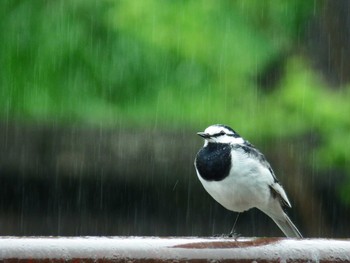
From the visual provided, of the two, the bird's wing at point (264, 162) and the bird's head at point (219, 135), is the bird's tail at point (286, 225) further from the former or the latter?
the bird's head at point (219, 135)

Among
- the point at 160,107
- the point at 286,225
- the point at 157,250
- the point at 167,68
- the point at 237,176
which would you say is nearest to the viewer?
the point at 157,250

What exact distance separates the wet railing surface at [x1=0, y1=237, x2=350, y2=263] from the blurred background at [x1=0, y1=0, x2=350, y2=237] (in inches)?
193

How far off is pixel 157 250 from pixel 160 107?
533cm

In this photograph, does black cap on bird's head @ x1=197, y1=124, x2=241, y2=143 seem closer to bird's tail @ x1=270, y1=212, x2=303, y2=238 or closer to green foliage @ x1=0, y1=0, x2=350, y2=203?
bird's tail @ x1=270, y1=212, x2=303, y2=238

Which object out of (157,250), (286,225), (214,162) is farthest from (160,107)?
(157,250)

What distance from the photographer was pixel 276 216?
4988 mm

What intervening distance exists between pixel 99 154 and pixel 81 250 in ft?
19.5

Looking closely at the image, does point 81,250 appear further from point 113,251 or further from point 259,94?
point 259,94

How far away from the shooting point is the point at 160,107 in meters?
7.43

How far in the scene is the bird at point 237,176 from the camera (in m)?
4.63

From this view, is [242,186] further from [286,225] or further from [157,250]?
[157,250]

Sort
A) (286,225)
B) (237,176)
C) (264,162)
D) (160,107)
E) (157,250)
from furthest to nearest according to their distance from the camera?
(160,107) → (286,225) → (264,162) → (237,176) → (157,250)

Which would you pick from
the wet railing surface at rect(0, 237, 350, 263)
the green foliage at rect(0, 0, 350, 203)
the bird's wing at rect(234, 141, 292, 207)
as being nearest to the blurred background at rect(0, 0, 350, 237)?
the green foliage at rect(0, 0, 350, 203)

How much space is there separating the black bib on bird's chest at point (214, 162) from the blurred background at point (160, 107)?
88.9 inches
